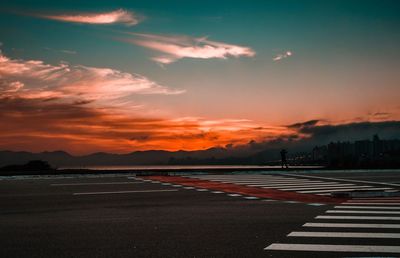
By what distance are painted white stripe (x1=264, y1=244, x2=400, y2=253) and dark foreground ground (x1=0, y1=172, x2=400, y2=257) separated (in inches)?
9.2

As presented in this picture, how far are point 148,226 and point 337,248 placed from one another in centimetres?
361

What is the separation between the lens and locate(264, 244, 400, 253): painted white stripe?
6723 millimetres

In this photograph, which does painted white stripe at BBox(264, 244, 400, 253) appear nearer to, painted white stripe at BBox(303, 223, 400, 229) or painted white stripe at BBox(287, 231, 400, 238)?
painted white stripe at BBox(287, 231, 400, 238)

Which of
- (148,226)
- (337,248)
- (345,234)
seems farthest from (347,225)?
(148,226)

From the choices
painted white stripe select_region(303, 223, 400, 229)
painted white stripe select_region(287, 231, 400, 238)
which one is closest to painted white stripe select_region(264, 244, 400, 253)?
painted white stripe select_region(287, 231, 400, 238)

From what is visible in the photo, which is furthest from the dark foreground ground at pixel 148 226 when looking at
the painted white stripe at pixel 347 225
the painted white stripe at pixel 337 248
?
the painted white stripe at pixel 347 225

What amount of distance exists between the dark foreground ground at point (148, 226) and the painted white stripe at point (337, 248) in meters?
0.23

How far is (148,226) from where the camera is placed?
868 centimetres

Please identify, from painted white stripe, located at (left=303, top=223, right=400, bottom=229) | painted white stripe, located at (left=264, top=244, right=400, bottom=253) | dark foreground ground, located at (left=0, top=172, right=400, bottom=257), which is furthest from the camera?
painted white stripe, located at (left=303, top=223, right=400, bottom=229)

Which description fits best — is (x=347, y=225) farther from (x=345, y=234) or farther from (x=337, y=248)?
(x=337, y=248)

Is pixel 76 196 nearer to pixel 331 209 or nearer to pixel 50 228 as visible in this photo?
pixel 50 228

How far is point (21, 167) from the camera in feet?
111

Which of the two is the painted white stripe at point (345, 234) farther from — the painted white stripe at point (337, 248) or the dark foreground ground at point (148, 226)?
the painted white stripe at point (337, 248)

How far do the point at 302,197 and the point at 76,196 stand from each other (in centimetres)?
748
